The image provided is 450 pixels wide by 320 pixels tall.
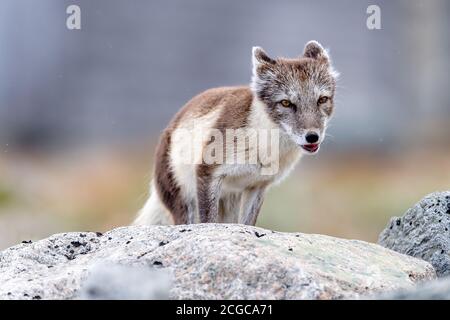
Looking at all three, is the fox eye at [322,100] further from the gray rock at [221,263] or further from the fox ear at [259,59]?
the gray rock at [221,263]

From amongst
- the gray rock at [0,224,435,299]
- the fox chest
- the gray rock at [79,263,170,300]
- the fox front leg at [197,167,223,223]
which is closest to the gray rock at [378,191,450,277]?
the gray rock at [0,224,435,299]

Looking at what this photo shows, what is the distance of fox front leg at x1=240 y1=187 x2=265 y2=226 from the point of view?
8031 millimetres

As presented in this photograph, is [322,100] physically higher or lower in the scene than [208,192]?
higher

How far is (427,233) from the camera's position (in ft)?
21.6

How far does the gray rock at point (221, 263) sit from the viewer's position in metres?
5.02

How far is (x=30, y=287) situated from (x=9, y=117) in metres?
11.3

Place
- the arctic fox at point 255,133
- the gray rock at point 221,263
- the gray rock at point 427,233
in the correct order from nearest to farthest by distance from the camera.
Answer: the gray rock at point 221,263 < the gray rock at point 427,233 < the arctic fox at point 255,133

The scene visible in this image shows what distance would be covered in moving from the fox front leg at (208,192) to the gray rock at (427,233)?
1434 millimetres

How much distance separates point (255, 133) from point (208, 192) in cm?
59

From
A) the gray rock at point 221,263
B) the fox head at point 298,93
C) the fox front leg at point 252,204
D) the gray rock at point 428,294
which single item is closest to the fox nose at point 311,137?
the fox head at point 298,93

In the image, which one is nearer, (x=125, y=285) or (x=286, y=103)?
(x=125, y=285)

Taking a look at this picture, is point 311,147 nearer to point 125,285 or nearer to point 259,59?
point 259,59

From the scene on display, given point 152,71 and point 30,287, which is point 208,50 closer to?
point 152,71

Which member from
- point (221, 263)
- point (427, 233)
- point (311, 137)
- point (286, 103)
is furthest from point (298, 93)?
point (221, 263)
